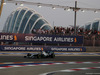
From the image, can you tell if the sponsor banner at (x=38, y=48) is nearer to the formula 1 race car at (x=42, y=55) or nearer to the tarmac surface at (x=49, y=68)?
the formula 1 race car at (x=42, y=55)

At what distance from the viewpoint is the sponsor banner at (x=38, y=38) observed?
28.4m

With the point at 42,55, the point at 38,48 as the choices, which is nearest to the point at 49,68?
the point at 42,55

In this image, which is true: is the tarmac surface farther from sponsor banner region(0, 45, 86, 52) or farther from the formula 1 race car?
sponsor banner region(0, 45, 86, 52)

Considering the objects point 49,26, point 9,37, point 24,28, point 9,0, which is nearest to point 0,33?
point 9,37

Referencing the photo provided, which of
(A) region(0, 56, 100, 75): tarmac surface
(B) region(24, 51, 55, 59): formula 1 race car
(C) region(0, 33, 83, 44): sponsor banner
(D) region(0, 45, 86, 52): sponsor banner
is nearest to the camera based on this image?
(A) region(0, 56, 100, 75): tarmac surface

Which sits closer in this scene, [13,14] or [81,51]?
[81,51]

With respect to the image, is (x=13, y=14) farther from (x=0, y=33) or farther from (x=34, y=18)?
(x=0, y=33)

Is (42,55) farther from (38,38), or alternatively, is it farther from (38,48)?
(38,38)

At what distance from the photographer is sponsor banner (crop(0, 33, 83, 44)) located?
28.4m

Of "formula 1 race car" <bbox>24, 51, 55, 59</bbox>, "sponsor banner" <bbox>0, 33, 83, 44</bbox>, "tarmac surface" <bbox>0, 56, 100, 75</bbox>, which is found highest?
"sponsor banner" <bbox>0, 33, 83, 44</bbox>

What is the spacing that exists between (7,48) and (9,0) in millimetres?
10654

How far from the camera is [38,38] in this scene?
2928cm

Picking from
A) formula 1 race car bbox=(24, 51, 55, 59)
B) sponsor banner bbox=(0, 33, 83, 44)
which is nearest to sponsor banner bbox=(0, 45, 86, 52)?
sponsor banner bbox=(0, 33, 83, 44)

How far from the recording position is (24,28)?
70.9 m
